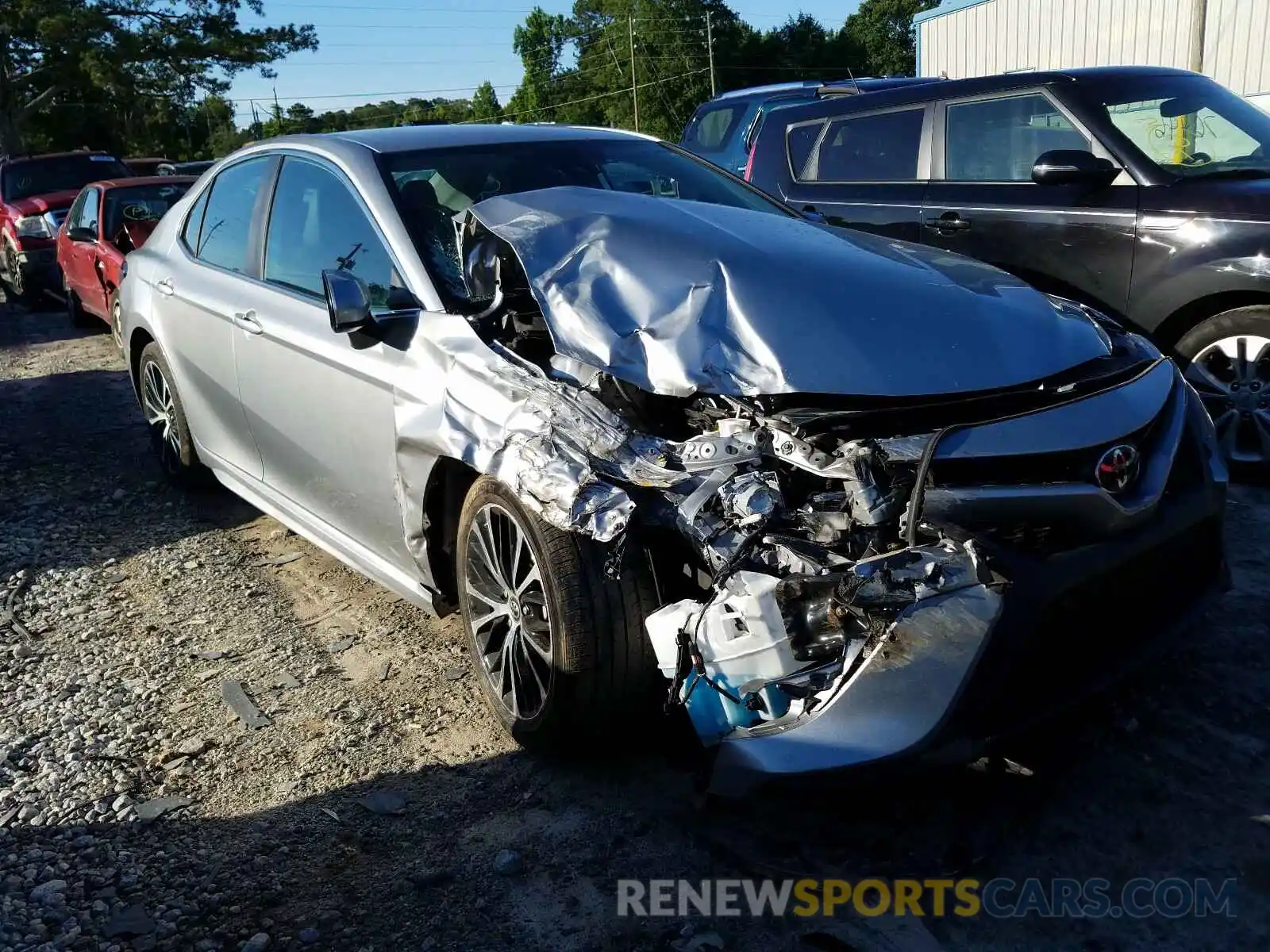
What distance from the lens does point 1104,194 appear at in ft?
17.5

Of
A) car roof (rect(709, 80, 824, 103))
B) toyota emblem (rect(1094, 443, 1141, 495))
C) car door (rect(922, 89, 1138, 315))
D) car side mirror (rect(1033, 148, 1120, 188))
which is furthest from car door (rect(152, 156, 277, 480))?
car roof (rect(709, 80, 824, 103))

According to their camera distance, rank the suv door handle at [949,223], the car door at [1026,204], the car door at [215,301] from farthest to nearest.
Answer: the suv door handle at [949,223]
the car door at [1026,204]
the car door at [215,301]

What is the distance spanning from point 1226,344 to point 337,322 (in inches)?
153

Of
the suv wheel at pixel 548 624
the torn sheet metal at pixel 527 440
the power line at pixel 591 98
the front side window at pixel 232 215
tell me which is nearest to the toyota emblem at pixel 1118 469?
the torn sheet metal at pixel 527 440

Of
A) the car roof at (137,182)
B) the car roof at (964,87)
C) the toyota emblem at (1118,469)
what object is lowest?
the toyota emblem at (1118,469)

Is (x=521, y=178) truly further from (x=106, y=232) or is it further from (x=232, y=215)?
(x=106, y=232)

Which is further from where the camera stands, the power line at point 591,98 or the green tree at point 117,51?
the power line at point 591,98

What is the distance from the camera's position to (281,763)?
3365 mm

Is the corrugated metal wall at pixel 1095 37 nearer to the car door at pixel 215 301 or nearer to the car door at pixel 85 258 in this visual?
the car door at pixel 85 258

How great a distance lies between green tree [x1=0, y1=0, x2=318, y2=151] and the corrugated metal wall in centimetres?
2134

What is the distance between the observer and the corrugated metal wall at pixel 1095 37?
18.3 meters
